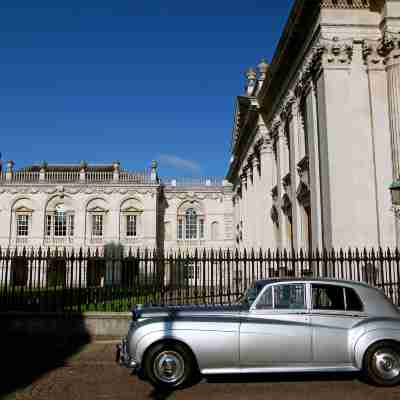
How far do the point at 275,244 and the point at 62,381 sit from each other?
60.3 ft

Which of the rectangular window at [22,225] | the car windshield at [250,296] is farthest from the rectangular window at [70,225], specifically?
the car windshield at [250,296]

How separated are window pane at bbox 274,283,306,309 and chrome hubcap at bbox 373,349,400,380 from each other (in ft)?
4.18

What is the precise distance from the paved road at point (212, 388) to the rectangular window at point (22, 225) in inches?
1494

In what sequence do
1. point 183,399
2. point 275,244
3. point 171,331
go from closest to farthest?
point 183,399, point 171,331, point 275,244

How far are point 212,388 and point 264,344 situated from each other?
3.26ft

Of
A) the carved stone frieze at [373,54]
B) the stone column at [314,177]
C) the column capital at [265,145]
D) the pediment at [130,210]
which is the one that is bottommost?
the stone column at [314,177]

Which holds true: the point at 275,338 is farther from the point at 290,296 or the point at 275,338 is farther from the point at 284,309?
the point at 290,296

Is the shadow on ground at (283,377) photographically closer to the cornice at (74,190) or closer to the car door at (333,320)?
the car door at (333,320)

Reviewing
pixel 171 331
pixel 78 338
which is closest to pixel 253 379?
pixel 171 331

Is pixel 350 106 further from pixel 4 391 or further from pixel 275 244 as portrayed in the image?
pixel 4 391

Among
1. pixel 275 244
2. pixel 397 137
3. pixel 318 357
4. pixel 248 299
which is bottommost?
pixel 318 357

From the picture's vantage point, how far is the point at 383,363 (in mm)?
6785

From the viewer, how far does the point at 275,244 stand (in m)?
24.7

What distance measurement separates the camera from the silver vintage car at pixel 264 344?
6684mm
